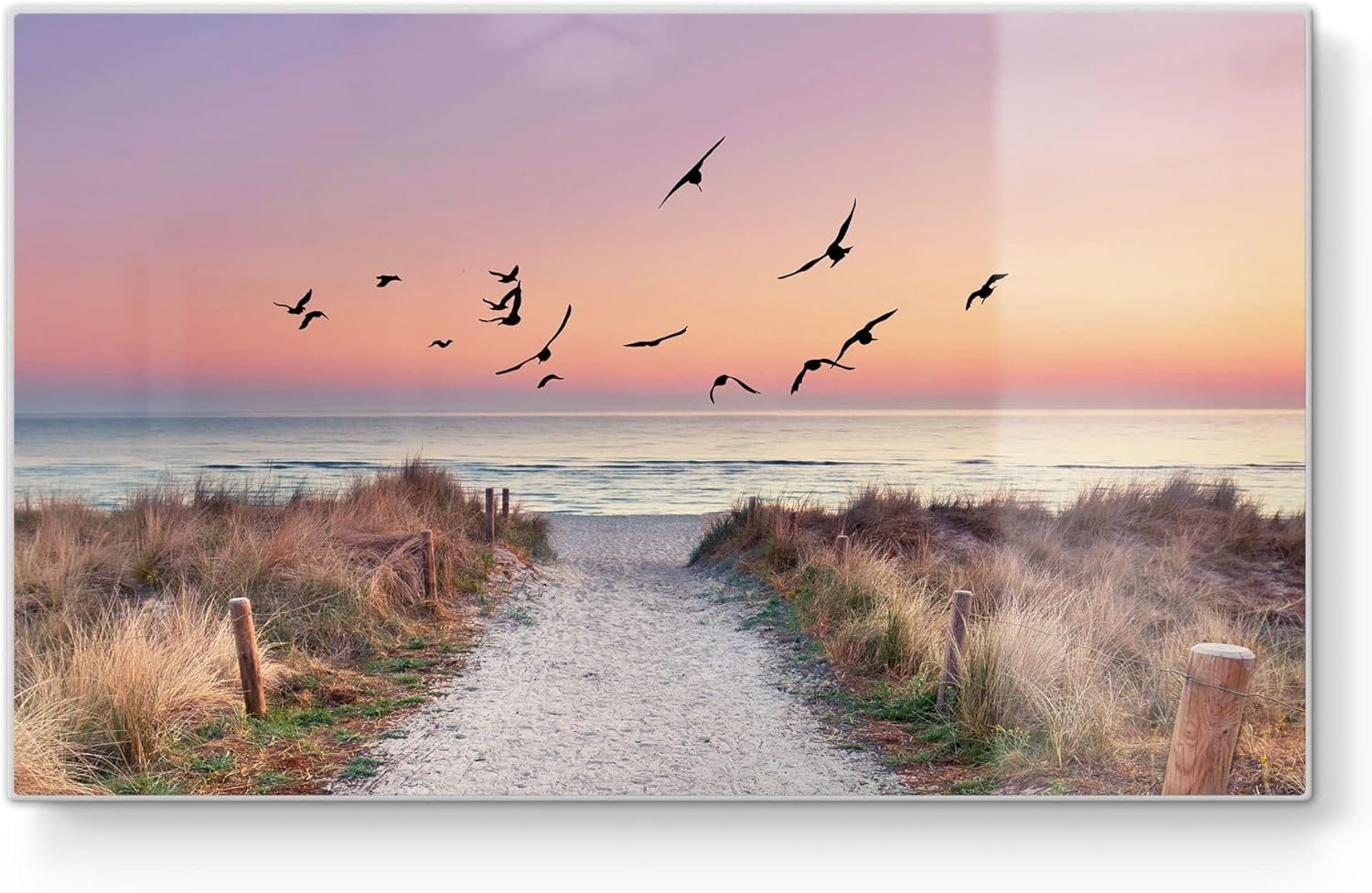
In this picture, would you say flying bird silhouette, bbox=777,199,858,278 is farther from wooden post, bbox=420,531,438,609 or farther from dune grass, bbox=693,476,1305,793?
wooden post, bbox=420,531,438,609

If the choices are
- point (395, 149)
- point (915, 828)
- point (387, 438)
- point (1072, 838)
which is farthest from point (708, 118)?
point (1072, 838)

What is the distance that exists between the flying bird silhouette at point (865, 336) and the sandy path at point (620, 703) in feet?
2.11

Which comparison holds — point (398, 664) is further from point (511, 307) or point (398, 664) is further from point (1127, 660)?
point (1127, 660)

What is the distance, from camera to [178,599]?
8.53 feet

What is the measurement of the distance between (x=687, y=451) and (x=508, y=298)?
2.18 ft

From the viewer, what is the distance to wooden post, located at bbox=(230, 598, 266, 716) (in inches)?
101

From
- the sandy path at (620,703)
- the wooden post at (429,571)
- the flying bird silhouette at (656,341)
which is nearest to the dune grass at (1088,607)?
the sandy path at (620,703)

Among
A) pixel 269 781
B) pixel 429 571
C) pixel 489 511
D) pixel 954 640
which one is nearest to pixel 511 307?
pixel 489 511

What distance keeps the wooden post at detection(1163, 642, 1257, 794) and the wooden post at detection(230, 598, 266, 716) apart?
2.41m

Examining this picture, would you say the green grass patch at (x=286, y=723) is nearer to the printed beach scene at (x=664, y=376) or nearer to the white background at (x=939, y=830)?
the printed beach scene at (x=664, y=376)

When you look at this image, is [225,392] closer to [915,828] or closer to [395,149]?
[395,149]

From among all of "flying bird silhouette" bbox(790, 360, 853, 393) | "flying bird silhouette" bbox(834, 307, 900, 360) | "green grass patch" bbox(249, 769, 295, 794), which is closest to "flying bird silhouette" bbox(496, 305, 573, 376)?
"flying bird silhouette" bbox(790, 360, 853, 393)

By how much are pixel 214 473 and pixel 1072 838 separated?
8.36ft

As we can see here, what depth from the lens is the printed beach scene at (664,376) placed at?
2.55 m
